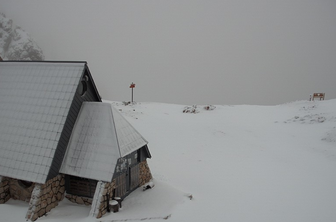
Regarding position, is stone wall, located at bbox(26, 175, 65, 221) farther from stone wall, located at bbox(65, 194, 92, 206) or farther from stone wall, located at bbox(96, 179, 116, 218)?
stone wall, located at bbox(96, 179, 116, 218)

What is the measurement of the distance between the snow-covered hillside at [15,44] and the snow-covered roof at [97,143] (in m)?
43.7

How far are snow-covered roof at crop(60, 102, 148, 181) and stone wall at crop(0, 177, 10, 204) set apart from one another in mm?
3220

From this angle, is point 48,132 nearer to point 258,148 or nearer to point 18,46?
point 258,148

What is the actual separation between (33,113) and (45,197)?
13.9 ft

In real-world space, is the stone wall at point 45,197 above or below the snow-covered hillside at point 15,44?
below

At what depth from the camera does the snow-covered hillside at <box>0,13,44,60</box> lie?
46.8m

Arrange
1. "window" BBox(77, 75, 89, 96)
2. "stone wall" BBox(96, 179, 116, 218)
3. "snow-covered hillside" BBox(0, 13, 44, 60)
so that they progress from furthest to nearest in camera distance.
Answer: "snow-covered hillside" BBox(0, 13, 44, 60)
"window" BBox(77, 75, 89, 96)
"stone wall" BBox(96, 179, 116, 218)

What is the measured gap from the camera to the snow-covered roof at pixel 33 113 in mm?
11070

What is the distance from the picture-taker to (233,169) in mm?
18547

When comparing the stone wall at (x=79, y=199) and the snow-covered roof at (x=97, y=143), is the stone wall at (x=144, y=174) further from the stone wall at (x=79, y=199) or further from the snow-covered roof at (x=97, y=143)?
the stone wall at (x=79, y=199)

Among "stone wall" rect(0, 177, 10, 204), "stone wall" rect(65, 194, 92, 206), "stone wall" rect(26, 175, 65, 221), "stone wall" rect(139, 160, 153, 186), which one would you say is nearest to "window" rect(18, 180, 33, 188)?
"stone wall" rect(0, 177, 10, 204)

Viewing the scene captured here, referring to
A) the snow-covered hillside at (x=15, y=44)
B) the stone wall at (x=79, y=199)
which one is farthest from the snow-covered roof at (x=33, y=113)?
the snow-covered hillside at (x=15, y=44)

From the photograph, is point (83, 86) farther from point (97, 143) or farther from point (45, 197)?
point (45, 197)

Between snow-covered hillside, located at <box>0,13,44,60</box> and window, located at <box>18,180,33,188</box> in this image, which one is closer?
window, located at <box>18,180,33,188</box>
